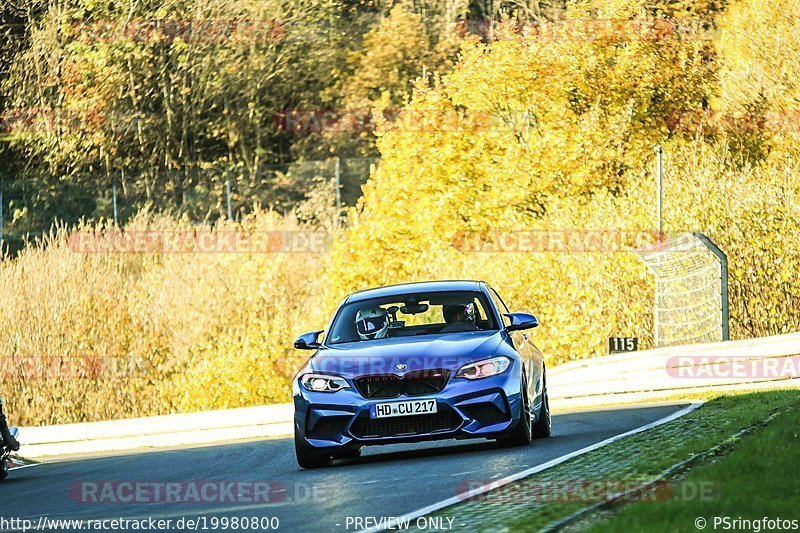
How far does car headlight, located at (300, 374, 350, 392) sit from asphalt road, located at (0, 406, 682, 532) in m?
0.73

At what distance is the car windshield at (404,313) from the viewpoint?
50.1 feet

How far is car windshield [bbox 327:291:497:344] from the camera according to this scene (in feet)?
50.1

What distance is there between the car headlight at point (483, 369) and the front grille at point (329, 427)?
43.9 inches

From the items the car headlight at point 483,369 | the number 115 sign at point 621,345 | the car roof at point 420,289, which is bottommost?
the number 115 sign at point 621,345

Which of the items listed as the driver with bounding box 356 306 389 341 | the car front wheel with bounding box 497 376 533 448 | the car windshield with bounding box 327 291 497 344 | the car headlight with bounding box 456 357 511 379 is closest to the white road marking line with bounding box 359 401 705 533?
the car front wheel with bounding box 497 376 533 448

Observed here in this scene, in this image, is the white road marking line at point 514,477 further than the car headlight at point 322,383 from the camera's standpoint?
No

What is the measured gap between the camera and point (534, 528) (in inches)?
343

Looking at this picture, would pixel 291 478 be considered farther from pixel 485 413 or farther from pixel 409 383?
pixel 485 413

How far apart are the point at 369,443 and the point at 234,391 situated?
83.3ft

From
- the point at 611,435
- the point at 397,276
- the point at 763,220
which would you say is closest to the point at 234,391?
the point at 397,276

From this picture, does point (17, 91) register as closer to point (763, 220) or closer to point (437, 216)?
point (437, 216)

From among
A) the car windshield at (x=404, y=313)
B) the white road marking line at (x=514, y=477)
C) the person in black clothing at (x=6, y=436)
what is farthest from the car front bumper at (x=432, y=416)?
the person in black clothing at (x=6, y=436)

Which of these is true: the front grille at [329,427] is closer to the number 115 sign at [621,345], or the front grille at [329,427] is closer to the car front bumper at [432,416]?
the car front bumper at [432,416]

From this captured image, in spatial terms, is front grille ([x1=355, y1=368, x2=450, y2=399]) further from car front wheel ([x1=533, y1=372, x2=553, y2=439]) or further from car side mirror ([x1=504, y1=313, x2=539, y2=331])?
car front wheel ([x1=533, y1=372, x2=553, y2=439])
